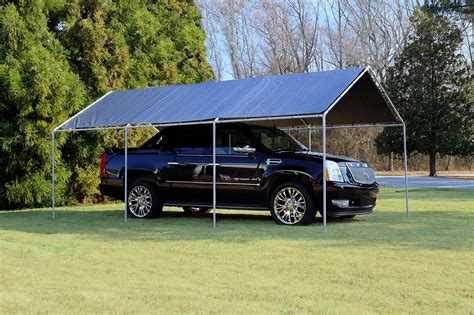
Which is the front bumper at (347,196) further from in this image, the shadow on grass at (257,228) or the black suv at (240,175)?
the shadow on grass at (257,228)

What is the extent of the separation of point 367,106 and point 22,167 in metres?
8.23

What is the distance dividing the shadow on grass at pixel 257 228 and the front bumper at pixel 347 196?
0.89 feet

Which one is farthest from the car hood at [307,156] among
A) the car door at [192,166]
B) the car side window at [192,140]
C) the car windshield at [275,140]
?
Result: the car side window at [192,140]

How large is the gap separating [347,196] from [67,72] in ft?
28.3

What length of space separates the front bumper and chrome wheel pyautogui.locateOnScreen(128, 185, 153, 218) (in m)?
3.54

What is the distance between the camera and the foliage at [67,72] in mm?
14758

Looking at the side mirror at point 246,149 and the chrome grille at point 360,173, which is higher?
the side mirror at point 246,149

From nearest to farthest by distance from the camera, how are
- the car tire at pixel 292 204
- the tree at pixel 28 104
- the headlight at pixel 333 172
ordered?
1. the headlight at pixel 333 172
2. the car tire at pixel 292 204
3. the tree at pixel 28 104

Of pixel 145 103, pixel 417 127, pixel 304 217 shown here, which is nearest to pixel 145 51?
pixel 145 103

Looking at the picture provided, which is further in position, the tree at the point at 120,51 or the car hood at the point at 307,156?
the tree at the point at 120,51

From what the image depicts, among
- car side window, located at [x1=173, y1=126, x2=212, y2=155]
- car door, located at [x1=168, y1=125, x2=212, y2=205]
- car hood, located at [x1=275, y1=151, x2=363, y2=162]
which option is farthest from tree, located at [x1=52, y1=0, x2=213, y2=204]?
car hood, located at [x1=275, y1=151, x2=363, y2=162]

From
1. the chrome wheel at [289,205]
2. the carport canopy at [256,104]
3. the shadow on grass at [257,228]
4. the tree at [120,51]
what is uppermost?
the tree at [120,51]

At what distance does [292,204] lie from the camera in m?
10.7

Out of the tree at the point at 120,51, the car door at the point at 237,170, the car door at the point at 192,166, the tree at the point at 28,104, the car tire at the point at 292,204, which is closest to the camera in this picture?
the car tire at the point at 292,204
